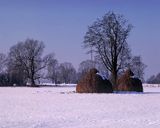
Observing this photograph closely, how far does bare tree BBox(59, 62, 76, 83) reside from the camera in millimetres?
167525

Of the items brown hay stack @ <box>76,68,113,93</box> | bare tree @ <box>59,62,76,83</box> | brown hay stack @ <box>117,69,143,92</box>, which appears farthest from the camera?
bare tree @ <box>59,62,76,83</box>

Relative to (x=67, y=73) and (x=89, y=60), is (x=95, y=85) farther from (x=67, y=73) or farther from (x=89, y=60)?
(x=67, y=73)

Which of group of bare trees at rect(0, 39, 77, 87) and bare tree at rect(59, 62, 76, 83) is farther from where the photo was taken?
bare tree at rect(59, 62, 76, 83)

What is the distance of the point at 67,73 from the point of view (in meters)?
171

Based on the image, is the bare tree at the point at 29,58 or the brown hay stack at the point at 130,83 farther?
the bare tree at the point at 29,58

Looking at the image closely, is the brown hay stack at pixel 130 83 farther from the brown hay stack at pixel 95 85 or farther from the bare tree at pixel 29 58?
the bare tree at pixel 29 58

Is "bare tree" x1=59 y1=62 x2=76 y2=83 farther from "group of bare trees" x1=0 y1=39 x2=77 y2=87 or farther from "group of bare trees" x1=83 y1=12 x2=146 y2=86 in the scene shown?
"group of bare trees" x1=83 y1=12 x2=146 y2=86

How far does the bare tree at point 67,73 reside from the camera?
16752cm

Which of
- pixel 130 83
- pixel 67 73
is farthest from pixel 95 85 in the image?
pixel 67 73

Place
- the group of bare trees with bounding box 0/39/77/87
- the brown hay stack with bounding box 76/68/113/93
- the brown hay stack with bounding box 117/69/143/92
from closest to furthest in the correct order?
the brown hay stack with bounding box 76/68/113/93, the brown hay stack with bounding box 117/69/143/92, the group of bare trees with bounding box 0/39/77/87

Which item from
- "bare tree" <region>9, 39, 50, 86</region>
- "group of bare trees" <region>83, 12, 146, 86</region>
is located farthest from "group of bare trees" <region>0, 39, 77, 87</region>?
"group of bare trees" <region>83, 12, 146, 86</region>

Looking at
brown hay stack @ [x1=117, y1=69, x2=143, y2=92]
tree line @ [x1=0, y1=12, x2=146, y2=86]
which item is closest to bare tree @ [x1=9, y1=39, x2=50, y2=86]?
tree line @ [x1=0, y1=12, x2=146, y2=86]

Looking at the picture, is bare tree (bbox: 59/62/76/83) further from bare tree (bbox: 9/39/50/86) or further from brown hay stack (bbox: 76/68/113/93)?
brown hay stack (bbox: 76/68/113/93)

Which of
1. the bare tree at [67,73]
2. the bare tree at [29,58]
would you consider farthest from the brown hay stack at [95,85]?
the bare tree at [67,73]
